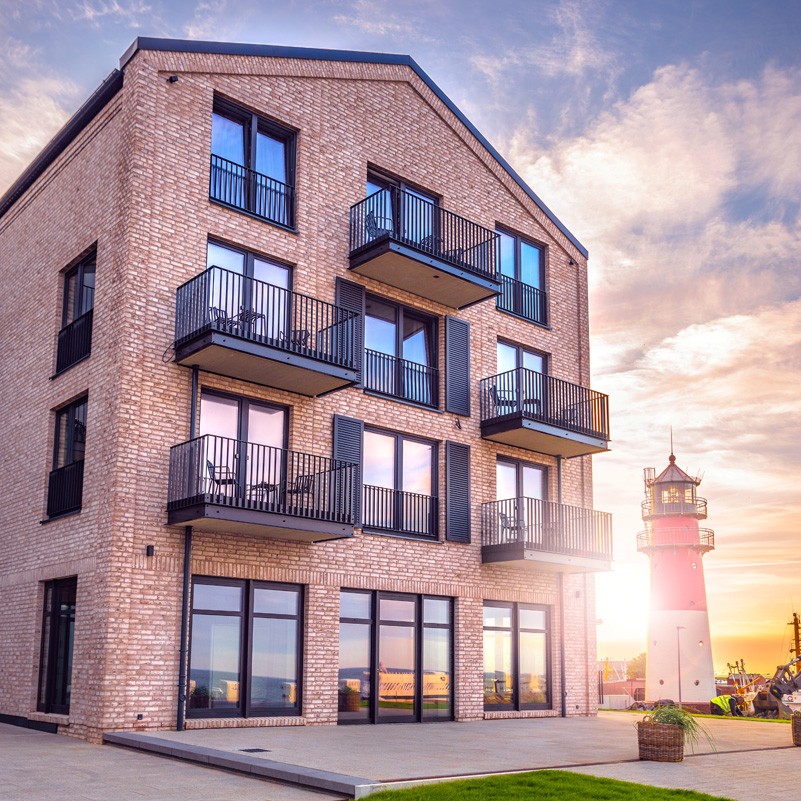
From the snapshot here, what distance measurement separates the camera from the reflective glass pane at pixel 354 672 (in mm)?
18031

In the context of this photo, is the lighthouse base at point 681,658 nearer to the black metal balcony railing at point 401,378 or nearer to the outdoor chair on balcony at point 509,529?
the outdoor chair on balcony at point 509,529

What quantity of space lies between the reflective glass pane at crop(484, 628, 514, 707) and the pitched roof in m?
10.8

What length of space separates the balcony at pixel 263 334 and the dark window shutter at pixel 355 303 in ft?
1.41

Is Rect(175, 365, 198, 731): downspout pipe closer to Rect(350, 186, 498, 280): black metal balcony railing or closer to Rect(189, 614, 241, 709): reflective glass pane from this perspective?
Rect(189, 614, 241, 709): reflective glass pane

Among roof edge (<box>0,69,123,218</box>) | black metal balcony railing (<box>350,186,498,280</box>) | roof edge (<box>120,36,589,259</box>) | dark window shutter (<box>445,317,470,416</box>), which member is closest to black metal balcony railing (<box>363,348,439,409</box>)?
dark window shutter (<box>445,317,470,416</box>)

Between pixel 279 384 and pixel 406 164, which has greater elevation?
pixel 406 164

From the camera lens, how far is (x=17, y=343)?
20.5m

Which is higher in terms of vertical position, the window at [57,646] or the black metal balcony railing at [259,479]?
the black metal balcony railing at [259,479]

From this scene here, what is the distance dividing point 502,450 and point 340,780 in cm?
1317

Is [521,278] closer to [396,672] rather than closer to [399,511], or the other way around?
[399,511]

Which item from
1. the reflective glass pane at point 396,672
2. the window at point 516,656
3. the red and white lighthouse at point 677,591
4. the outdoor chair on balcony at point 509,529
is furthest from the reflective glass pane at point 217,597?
the red and white lighthouse at point 677,591

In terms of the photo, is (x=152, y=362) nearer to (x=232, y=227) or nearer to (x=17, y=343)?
(x=232, y=227)

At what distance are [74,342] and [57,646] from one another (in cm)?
544

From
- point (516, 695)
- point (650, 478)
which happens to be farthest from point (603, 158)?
point (650, 478)
